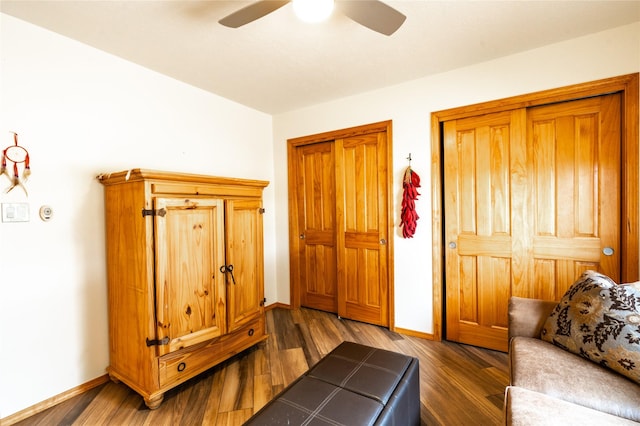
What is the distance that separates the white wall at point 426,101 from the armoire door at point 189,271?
5.71 feet

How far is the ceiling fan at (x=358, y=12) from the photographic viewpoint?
138 centimetres

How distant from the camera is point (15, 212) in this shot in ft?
5.80

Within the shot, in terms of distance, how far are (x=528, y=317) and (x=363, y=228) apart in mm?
1682

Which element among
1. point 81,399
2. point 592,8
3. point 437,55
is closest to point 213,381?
point 81,399

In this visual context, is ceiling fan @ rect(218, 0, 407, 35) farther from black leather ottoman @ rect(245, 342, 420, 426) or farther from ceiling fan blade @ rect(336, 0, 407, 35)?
black leather ottoman @ rect(245, 342, 420, 426)

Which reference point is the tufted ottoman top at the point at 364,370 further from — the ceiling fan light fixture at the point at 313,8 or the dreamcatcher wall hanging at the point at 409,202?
the ceiling fan light fixture at the point at 313,8

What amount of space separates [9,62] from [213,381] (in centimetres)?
246

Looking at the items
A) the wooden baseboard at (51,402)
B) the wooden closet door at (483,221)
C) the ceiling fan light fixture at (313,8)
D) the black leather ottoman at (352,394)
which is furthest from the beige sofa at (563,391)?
the wooden baseboard at (51,402)

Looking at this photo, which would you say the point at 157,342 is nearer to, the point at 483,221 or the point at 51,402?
the point at 51,402

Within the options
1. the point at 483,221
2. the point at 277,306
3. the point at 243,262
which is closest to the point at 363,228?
the point at 483,221

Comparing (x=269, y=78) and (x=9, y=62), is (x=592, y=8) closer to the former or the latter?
(x=269, y=78)

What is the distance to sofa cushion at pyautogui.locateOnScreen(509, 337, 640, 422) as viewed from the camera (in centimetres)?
117

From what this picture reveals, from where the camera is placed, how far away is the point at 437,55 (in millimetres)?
2320

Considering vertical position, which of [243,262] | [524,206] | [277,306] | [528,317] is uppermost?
[524,206]
